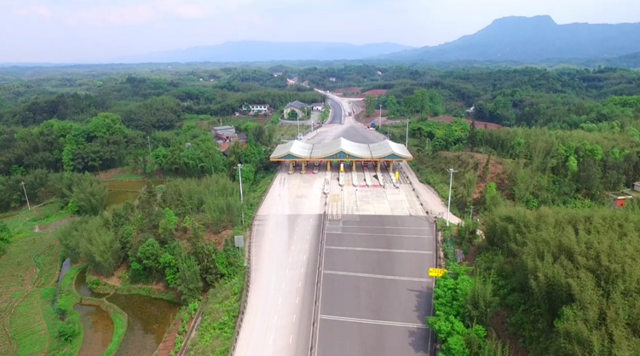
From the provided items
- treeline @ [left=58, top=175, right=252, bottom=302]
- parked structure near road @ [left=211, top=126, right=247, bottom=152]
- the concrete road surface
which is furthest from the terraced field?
parked structure near road @ [left=211, top=126, right=247, bottom=152]

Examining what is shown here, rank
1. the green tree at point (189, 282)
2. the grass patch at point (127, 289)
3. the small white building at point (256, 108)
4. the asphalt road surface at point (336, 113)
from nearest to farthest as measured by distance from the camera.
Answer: the green tree at point (189, 282)
the grass patch at point (127, 289)
the asphalt road surface at point (336, 113)
the small white building at point (256, 108)

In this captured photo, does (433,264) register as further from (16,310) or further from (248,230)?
(16,310)

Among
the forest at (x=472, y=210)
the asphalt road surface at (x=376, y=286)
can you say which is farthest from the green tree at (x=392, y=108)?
the asphalt road surface at (x=376, y=286)

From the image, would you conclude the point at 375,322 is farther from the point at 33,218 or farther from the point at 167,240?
the point at 33,218

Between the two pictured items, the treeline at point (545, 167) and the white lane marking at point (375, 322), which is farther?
the treeline at point (545, 167)

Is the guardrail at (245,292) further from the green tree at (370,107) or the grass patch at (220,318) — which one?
the green tree at (370,107)

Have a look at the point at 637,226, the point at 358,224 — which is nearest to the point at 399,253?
the point at 358,224

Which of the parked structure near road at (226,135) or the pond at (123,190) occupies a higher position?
the parked structure near road at (226,135)
